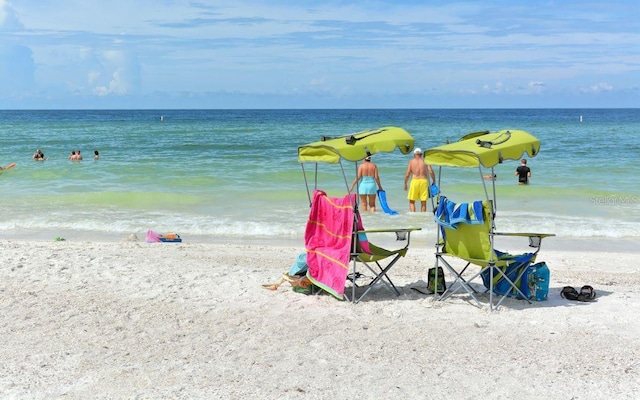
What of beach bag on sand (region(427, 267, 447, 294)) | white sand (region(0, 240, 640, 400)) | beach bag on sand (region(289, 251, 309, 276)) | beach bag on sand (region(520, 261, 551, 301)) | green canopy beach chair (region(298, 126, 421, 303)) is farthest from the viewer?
beach bag on sand (region(289, 251, 309, 276))

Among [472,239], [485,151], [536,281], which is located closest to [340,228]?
[472,239]

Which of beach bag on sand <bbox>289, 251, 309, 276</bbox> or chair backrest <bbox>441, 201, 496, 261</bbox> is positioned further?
beach bag on sand <bbox>289, 251, 309, 276</bbox>

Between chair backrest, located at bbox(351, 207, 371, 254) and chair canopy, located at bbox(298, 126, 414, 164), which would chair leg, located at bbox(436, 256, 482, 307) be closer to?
chair backrest, located at bbox(351, 207, 371, 254)

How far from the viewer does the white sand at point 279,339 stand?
15.5ft

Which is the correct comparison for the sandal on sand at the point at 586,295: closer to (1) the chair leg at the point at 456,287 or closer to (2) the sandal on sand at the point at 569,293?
(2) the sandal on sand at the point at 569,293

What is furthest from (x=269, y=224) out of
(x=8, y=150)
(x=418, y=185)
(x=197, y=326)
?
(x=8, y=150)

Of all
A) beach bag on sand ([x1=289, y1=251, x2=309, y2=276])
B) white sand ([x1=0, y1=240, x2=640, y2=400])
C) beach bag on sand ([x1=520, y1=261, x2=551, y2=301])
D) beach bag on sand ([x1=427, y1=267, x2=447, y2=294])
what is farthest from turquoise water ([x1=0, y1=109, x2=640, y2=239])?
beach bag on sand ([x1=520, y1=261, x2=551, y2=301])

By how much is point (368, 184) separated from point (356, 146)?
6243 mm

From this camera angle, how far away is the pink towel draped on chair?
665cm

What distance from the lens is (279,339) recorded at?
566 centimetres

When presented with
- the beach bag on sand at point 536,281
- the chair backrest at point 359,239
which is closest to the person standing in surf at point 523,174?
the beach bag on sand at point 536,281

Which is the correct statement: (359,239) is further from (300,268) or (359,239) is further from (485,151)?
(485,151)

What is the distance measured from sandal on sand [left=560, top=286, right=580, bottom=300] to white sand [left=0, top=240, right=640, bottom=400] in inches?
4.3

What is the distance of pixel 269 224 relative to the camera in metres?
12.4
